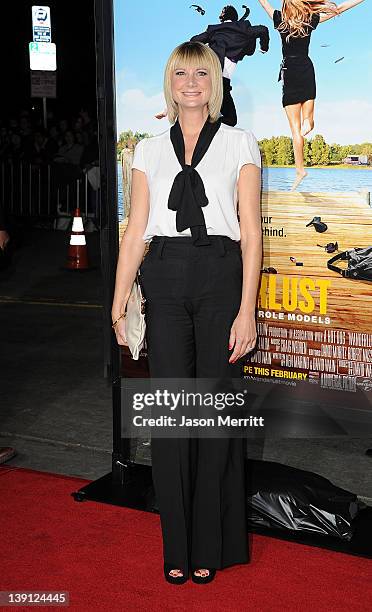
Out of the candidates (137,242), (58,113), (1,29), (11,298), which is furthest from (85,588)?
(1,29)

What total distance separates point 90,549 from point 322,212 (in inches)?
74.8

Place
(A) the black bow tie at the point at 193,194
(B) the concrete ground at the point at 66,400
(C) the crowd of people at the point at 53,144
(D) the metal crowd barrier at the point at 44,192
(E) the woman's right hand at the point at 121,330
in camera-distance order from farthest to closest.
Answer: (D) the metal crowd barrier at the point at 44,192 → (C) the crowd of people at the point at 53,144 → (B) the concrete ground at the point at 66,400 → (E) the woman's right hand at the point at 121,330 → (A) the black bow tie at the point at 193,194

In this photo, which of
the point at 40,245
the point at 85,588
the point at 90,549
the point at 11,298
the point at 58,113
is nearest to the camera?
the point at 85,588

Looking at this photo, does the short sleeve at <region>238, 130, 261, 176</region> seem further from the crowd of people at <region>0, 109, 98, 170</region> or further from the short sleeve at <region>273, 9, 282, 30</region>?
the crowd of people at <region>0, 109, 98, 170</region>

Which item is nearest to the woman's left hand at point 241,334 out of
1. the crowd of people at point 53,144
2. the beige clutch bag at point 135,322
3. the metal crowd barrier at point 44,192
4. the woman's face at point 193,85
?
the beige clutch bag at point 135,322

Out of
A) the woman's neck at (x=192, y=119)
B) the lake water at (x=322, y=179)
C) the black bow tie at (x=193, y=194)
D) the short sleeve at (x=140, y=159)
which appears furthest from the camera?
the lake water at (x=322, y=179)

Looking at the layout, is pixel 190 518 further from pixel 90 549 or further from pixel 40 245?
pixel 40 245

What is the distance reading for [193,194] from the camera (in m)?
3.54

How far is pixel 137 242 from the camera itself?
3791mm

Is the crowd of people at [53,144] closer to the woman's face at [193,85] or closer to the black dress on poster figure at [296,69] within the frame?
the black dress on poster figure at [296,69]

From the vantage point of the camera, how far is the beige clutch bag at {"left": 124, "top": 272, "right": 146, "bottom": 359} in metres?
3.80

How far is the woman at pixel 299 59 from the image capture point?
4336mm

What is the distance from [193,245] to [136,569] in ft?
4.37

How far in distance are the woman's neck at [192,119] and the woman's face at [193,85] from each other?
3 cm
